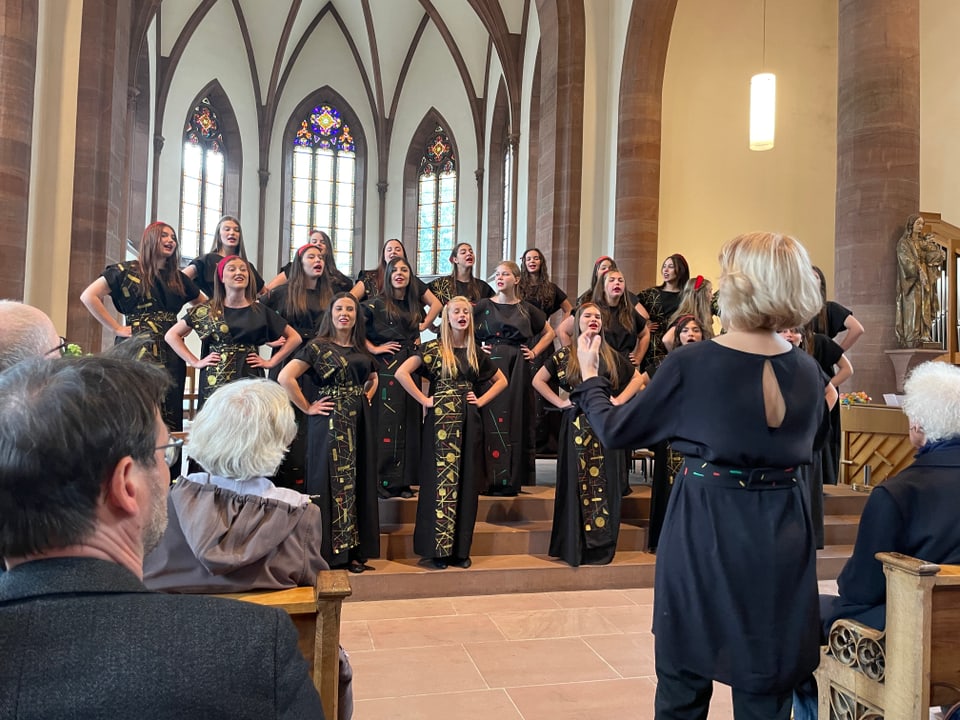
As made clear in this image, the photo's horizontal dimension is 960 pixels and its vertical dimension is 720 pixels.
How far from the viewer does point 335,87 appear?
75.2 ft

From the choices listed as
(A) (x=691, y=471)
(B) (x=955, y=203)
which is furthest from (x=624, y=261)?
(A) (x=691, y=471)

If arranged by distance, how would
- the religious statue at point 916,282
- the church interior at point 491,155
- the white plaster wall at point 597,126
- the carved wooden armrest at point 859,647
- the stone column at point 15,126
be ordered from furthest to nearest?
1. the white plaster wall at point 597,126
2. the religious statue at point 916,282
3. the stone column at point 15,126
4. the church interior at point 491,155
5. the carved wooden armrest at point 859,647

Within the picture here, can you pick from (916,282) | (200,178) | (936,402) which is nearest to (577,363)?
(936,402)

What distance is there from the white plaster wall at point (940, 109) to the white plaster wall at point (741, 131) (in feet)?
4.21

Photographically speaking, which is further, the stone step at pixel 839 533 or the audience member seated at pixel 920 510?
the stone step at pixel 839 533

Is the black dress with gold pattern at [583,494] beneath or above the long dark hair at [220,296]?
beneath

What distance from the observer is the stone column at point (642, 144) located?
10.8 meters

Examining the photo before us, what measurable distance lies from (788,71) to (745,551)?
482 inches

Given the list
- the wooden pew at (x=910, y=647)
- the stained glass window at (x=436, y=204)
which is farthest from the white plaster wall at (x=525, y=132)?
the wooden pew at (x=910, y=647)

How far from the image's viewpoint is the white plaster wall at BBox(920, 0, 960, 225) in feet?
37.7

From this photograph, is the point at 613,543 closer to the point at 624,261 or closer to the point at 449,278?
the point at 449,278

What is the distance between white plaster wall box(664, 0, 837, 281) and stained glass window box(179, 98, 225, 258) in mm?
12801

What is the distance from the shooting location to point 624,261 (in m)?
10.9

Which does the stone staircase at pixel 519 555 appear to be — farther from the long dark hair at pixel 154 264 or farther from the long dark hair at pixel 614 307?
the long dark hair at pixel 154 264
